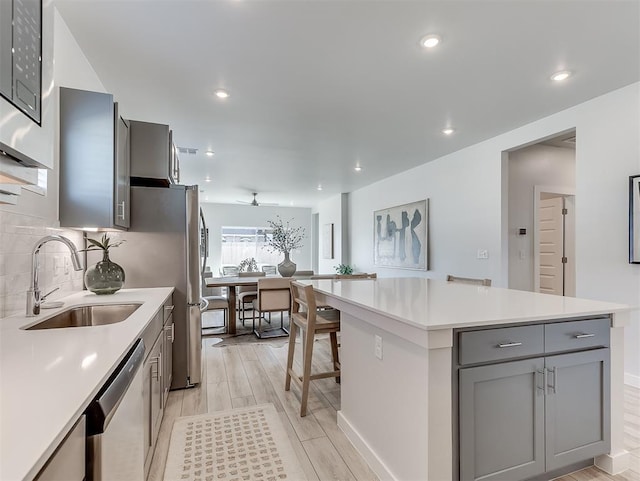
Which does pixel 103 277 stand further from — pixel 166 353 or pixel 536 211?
pixel 536 211

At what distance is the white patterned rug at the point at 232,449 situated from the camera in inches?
71.0

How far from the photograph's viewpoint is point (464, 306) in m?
1.68

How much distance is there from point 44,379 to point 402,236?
5529 millimetres

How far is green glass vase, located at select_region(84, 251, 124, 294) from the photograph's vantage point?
2.33 metres

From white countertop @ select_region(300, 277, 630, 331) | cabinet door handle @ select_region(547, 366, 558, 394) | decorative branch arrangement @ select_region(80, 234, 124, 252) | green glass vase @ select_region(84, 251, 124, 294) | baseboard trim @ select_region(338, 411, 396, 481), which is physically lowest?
baseboard trim @ select_region(338, 411, 396, 481)

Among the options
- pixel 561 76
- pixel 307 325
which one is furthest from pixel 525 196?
pixel 307 325

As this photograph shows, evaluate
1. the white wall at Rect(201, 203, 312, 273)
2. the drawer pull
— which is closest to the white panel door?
the drawer pull

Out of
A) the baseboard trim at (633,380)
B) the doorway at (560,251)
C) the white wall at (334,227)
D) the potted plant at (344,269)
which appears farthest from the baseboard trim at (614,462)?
the white wall at (334,227)

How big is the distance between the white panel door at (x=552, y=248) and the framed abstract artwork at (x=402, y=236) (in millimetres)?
1679

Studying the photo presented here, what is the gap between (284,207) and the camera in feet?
35.2

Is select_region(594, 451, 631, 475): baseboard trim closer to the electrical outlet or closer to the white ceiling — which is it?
the electrical outlet

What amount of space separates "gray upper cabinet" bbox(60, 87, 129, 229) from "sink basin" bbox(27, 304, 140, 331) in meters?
0.53

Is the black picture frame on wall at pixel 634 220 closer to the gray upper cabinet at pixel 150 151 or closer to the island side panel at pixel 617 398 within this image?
the island side panel at pixel 617 398

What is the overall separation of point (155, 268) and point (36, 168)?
1801 mm
